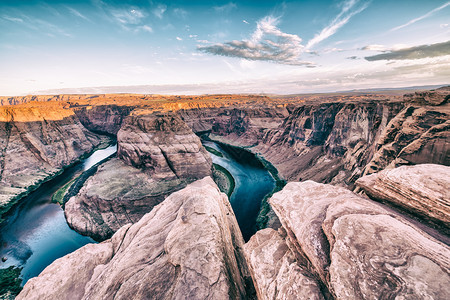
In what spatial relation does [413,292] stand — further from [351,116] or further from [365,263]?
[351,116]

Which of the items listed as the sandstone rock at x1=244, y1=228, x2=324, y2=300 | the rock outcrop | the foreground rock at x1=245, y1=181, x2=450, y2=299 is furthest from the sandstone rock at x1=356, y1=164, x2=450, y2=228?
the rock outcrop

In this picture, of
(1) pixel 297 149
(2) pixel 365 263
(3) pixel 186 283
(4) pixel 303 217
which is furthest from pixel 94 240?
(1) pixel 297 149

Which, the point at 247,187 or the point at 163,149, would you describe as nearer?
the point at 163,149

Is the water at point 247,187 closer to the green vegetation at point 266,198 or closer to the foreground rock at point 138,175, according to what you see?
the green vegetation at point 266,198

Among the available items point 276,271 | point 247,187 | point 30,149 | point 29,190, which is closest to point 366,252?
point 276,271

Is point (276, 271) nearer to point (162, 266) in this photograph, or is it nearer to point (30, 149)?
point (162, 266)

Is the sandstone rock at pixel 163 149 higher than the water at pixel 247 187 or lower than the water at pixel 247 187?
higher

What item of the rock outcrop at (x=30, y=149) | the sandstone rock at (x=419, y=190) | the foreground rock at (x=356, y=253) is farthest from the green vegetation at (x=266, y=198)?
the rock outcrop at (x=30, y=149)
